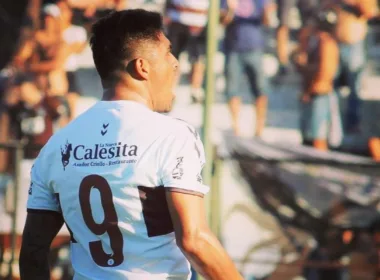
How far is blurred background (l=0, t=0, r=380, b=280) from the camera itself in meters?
7.50

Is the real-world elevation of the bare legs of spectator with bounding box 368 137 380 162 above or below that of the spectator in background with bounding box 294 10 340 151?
below

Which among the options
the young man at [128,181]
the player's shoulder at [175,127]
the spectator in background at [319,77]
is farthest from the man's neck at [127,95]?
the spectator in background at [319,77]

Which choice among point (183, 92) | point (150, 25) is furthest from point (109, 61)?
point (183, 92)

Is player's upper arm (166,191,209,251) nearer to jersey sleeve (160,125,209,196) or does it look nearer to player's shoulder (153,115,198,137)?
jersey sleeve (160,125,209,196)

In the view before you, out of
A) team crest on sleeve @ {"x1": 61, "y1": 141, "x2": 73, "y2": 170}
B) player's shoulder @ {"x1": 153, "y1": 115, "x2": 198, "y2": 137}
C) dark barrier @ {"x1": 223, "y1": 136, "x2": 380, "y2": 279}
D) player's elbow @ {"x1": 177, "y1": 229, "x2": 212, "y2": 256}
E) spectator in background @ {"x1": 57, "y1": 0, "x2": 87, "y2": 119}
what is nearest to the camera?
player's elbow @ {"x1": 177, "y1": 229, "x2": 212, "y2": 256}

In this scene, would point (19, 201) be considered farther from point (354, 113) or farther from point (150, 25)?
point (150, 25)

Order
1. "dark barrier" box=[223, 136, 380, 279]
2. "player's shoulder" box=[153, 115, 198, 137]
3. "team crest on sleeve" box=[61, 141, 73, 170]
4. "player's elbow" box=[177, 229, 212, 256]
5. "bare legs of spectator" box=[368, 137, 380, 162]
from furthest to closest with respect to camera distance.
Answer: "bare legs of spectator" box=[368, 137, 380, 162] → "dark barrier" box=[223, 136, 380, 279] → "team crest on sleeve" box=[61, 141, 73, 170] → "player's shoulder" box=[153, 115, 198, 137] → "player's elbow" box=[177, 229, 212, 256]

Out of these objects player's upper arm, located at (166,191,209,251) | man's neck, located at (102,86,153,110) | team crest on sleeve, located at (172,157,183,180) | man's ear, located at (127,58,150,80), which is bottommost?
player's upper arm, located at (166,191,209,251)

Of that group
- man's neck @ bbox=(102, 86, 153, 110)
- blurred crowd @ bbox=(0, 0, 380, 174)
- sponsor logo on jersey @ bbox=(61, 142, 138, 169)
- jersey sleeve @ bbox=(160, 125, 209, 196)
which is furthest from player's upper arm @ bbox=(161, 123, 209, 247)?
blurred crowd @ bbox=(0, 0, 380, 174)

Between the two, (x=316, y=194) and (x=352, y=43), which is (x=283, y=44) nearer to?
(x=352, y=43)

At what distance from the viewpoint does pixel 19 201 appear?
753 cm

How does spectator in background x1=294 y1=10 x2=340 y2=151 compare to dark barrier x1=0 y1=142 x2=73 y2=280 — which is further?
spectator in background x1=294 y1=10 x2=340 y2=151

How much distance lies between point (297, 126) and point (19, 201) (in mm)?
2468

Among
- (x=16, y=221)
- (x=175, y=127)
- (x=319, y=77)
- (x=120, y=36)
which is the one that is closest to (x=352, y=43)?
(x=319, y=77)
